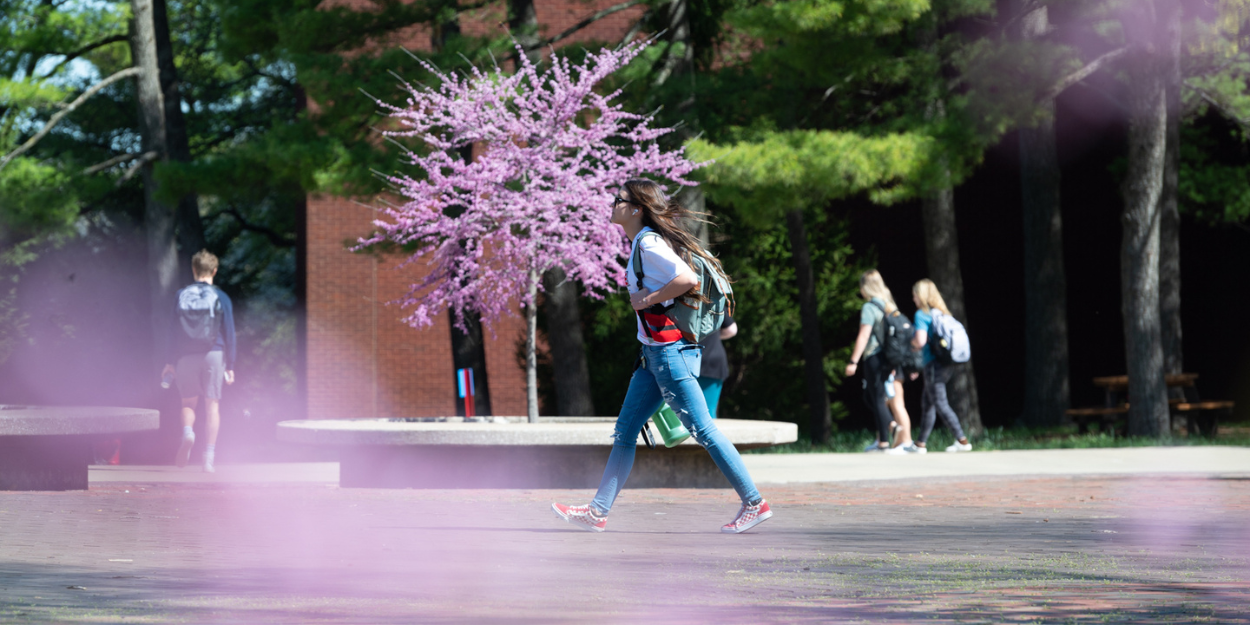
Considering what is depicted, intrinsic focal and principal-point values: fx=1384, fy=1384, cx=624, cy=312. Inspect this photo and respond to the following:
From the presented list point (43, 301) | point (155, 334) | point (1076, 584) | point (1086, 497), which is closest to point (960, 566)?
point (1076, 584)

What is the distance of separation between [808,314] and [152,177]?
33.7 ft

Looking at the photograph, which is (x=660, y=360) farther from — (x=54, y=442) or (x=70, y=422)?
(x=54, y=442)

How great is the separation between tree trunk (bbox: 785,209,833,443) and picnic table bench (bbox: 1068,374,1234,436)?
2893mm

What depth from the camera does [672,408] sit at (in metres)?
6.88

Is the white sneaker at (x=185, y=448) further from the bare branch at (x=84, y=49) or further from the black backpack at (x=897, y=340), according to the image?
the bare branch at (x=84, y=49)

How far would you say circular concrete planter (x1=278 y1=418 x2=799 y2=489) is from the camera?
381 inches

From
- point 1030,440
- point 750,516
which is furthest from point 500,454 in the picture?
point 1030,440

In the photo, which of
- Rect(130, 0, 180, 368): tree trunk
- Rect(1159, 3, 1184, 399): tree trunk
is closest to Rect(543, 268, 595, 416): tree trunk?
Rect(130, 0, 180, 368): tree trunk

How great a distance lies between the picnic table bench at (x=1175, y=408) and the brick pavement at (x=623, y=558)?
21.2 feet

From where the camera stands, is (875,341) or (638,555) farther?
(875,341)

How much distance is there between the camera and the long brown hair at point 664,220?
6930 millimetres

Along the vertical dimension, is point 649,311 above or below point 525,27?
below

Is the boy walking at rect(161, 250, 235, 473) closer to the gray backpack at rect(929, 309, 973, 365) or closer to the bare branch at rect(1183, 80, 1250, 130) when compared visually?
the gray backpack at rect(929, 309, 973, 365)

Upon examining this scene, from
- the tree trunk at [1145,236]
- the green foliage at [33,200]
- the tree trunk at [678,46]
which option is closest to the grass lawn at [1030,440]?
the tree trunk at [1145,236]
